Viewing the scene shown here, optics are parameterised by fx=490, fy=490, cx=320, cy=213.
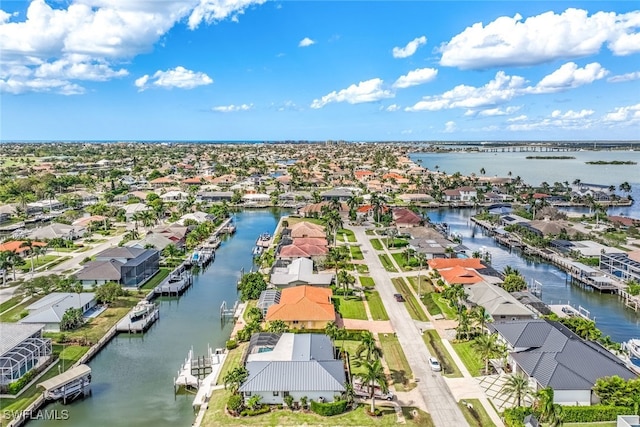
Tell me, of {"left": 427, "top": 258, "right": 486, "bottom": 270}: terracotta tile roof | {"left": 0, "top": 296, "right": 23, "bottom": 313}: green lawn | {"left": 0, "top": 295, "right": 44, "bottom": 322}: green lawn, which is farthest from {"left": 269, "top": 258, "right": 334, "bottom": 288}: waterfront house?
{"left": 0, "top": 296, "right": 23, "bottom": 313}: green lawn

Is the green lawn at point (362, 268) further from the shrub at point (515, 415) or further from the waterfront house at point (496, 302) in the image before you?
the shrub at point (515, 415)

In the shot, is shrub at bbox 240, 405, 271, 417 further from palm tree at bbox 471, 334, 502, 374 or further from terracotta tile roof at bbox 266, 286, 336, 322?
palm tree at bbox 471, 334, 502, 374

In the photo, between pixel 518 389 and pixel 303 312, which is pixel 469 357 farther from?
pixel 303 312

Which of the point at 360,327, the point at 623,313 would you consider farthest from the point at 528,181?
the point at 360,327

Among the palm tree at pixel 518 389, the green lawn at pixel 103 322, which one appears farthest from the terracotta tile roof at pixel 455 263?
the green lawn at pixel 103 322

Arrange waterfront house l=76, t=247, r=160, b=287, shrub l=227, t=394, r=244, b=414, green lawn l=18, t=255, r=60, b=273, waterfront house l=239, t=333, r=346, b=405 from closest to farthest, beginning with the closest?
shrub l=227, t=394, r=244, b=414 < waterfront house l=239, t=333, r=346, b=405 < waterfront house l=76, t=247, r=160, b=287 < green lawn l=18, t=255, r=60, b=273

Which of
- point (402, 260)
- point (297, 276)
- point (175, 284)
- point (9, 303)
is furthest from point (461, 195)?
point (9, 303)
